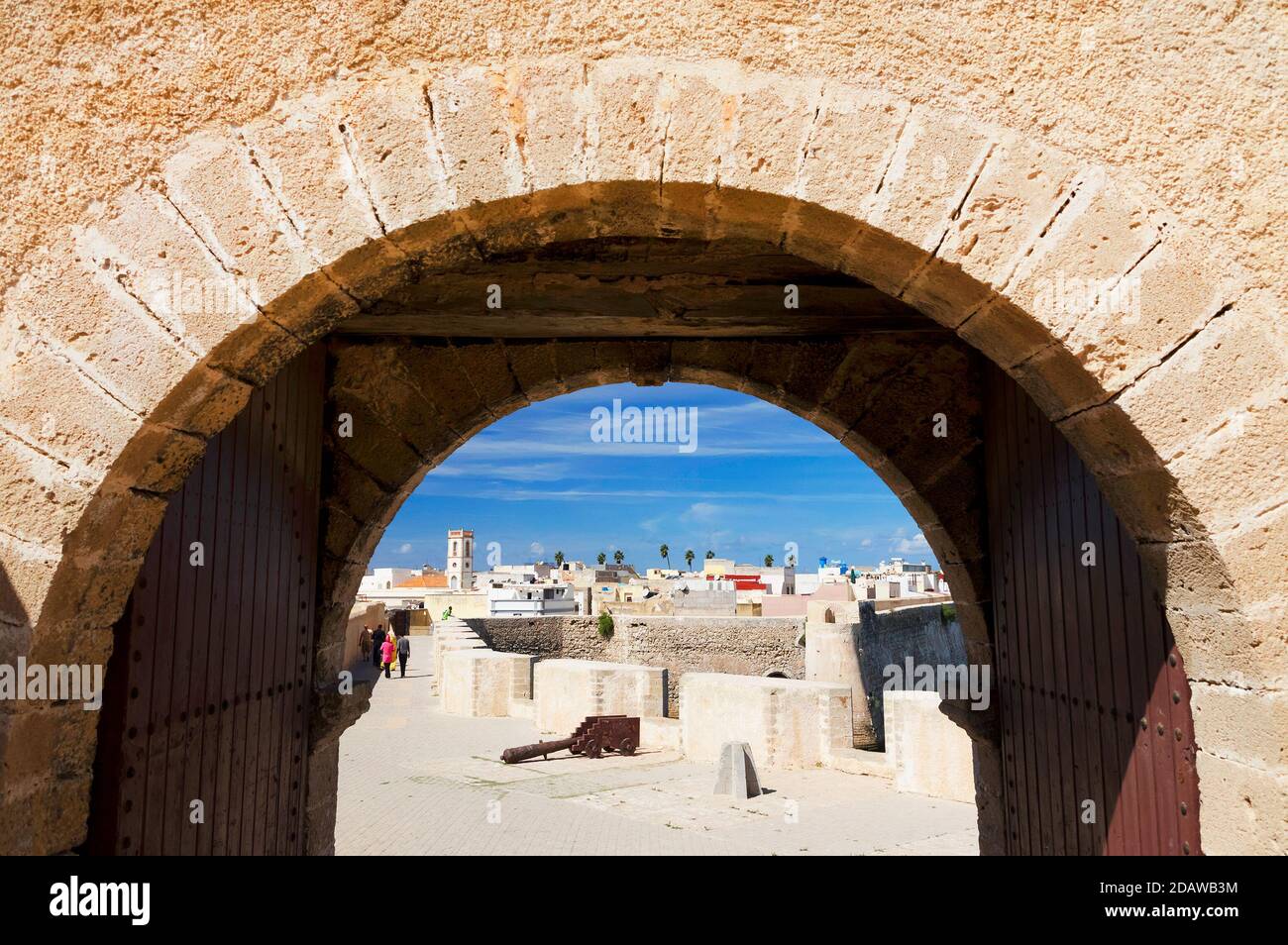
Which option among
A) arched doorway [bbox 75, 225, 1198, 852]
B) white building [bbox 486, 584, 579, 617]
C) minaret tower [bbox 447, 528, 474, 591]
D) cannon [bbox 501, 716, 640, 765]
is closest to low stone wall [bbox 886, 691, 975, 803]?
cannon [bbox 501, 716, 640, 765]

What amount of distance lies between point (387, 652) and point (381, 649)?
192 mm

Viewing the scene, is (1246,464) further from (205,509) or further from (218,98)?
(205,509)

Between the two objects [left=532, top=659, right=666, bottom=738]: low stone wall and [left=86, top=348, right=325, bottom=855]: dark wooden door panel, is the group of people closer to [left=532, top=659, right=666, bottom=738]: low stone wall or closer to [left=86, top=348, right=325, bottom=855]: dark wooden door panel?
[left=532, top=659, right=666, bottom=738]: low stone wall

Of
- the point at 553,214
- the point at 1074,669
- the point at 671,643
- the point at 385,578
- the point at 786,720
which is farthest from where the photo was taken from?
the point at 385,578

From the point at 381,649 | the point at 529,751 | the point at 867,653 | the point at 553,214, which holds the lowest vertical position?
the point at 529,751

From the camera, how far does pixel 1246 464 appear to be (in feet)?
6.42

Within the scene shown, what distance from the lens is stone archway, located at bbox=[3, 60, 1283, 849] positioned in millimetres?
1996

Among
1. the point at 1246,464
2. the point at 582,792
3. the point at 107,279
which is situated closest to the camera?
the point at 1246,464

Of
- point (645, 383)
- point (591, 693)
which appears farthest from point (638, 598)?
point (645, 383)

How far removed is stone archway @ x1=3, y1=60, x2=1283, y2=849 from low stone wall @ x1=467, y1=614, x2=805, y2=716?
22471 millimetres

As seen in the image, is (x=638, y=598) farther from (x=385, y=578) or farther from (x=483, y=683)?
(x=385, y=578)

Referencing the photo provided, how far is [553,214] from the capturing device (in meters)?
2.22

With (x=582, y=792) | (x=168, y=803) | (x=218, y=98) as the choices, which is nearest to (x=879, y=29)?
(x=218, y=98)
